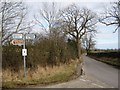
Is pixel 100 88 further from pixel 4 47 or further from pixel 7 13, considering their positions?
pixel 7 13

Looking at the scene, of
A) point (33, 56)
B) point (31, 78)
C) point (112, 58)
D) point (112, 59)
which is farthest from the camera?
point (112, 58)

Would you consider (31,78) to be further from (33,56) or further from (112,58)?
(112,58)

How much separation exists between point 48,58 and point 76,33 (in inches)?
1712

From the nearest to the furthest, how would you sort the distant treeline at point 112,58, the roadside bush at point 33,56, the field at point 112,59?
the roadside bush at point 33,56 < the field at point 112,59 < the distant treeline at point 112,58

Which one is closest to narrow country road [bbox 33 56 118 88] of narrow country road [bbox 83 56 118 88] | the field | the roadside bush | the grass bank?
narrow country road [bbox 83 56 118 88]

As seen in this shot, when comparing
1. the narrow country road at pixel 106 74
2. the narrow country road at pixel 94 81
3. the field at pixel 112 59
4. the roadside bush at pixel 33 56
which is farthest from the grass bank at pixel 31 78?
the field at pixel 112 59

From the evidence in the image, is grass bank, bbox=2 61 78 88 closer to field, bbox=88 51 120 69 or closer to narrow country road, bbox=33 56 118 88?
narrow country road, bbox=33 56 118 88

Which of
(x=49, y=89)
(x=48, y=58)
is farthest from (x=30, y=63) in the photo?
(x=49, y=89)

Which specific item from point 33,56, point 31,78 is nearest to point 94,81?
point 31,78

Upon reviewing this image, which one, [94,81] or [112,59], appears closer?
[94,81]

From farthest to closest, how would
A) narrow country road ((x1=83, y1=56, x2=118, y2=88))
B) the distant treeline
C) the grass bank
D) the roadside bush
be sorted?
1. the distant treeline
2. the roadside bush
3. narrow country road ((x1=83, y1=56, x2=118, y2=88))
4. the grass bank

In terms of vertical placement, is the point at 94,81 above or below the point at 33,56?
below

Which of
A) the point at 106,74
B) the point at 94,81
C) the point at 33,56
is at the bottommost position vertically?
the point at 106,74

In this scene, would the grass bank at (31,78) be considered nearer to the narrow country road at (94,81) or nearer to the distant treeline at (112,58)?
the narrow country road at (94,81)
